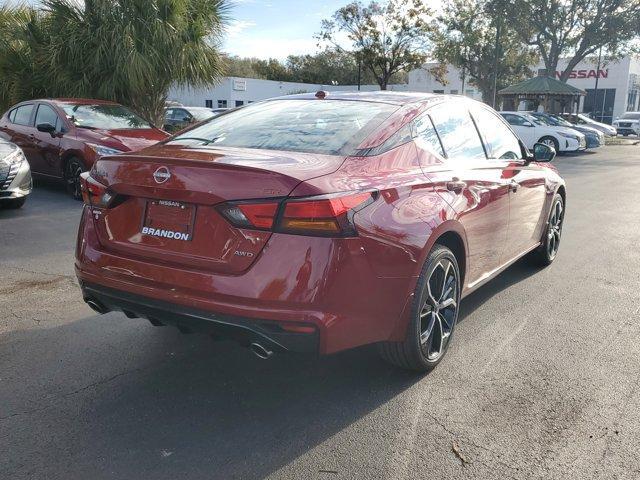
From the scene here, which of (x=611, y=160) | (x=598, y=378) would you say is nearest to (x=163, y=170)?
(x=598, y=378)

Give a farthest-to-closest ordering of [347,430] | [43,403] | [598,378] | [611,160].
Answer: [611,160] < [598,378] < [43,403] < [347,430]

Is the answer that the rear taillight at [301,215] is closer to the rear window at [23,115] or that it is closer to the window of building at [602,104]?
the rear window at [23,115]

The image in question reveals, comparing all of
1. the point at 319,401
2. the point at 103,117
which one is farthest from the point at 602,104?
the point at 319,401

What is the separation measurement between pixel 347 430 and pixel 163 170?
Result: 160cm

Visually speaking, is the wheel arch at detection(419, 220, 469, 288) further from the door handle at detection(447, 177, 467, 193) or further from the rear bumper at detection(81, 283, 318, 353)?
the rear bumper at detection(81, 283, 318, 353)

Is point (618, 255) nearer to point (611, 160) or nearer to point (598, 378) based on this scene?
point (598, 378)

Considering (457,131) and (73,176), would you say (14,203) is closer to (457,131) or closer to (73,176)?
(73,176)

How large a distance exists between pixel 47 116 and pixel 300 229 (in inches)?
350

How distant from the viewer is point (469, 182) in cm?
389

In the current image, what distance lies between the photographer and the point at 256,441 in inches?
111


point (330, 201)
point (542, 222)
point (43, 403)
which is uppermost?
point (330, 201)

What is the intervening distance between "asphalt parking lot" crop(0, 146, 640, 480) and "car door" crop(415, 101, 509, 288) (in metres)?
0.59

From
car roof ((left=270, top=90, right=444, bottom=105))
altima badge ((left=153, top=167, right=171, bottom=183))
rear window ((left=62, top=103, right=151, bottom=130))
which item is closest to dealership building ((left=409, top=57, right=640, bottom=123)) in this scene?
rear window ((left=62, top=103, right=151, bottom=130))

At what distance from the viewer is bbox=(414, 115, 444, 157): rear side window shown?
3.69 m
